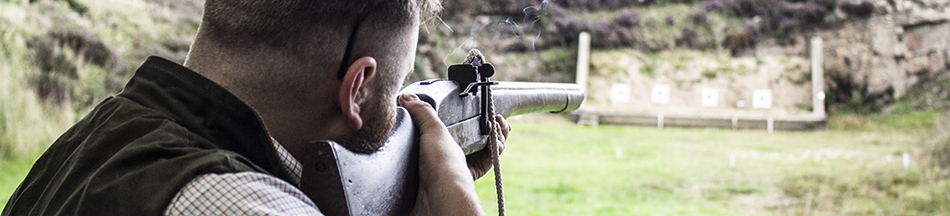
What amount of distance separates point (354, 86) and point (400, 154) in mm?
133

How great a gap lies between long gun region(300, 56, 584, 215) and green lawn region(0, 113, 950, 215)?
6.04ft

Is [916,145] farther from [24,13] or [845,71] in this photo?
[24,13]

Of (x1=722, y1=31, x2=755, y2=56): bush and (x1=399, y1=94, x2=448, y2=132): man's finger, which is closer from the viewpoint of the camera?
(x1=399, y1=94, x2=448, y2=132): man's finger

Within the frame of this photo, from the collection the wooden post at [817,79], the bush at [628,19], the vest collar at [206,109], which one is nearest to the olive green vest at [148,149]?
the vest collar at [206,109]

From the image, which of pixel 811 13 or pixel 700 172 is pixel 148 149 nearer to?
pixel 700 172

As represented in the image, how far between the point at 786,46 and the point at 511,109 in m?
7.14

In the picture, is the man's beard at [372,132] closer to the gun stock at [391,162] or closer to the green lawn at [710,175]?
the gun stock at [391,162]

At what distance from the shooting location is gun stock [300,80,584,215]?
44cm

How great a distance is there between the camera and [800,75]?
699 cm

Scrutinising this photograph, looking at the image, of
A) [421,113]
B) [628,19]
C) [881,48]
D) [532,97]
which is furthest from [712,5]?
[421,113]

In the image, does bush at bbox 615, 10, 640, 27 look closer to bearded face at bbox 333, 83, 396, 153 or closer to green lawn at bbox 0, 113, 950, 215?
green lawn at bbox 0, 113, 950, 215

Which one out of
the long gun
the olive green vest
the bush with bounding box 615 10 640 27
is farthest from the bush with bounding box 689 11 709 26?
the olive green vest

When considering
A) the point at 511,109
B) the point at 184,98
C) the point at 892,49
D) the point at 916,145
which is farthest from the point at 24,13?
the point at 892,49

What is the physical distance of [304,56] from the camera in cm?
43
